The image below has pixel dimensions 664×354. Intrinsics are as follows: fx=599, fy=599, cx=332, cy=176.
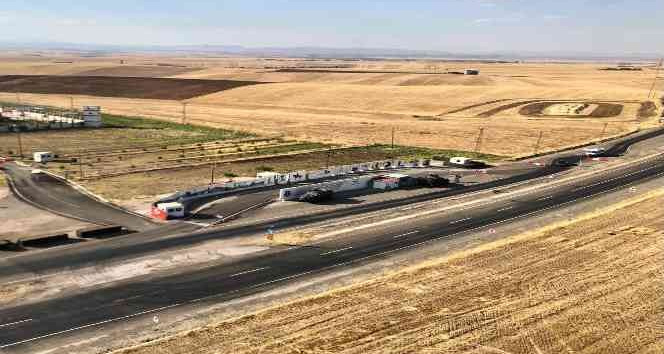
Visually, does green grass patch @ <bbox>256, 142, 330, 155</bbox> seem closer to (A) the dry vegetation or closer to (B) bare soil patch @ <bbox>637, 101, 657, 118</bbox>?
(A) the dry vegetation

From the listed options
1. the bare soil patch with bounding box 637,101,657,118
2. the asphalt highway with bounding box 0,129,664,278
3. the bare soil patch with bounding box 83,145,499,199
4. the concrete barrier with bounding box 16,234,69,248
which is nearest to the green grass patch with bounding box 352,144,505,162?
the bare soil patch with bounding box 83,145,499,199

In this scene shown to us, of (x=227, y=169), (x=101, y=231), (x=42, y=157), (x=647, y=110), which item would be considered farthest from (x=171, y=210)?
(x=647, y=110)

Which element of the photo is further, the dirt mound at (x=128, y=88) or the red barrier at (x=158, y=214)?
the dirt mound at (x=128, y=88)

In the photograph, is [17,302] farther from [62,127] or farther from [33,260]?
[62,127]

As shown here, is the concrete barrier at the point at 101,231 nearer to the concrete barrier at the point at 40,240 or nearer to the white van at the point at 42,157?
the concrete barrier at the point at 40,240

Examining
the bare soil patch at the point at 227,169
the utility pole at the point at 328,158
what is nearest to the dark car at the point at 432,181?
the utility pole at the point at 328,158

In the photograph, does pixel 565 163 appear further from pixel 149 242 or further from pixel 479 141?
pixel 149 242
